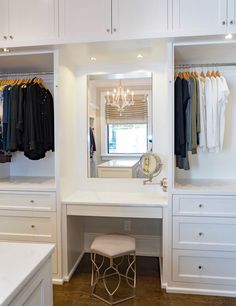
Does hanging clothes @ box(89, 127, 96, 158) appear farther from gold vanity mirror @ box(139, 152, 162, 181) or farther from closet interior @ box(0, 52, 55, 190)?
gold vanity mirror @ box(139, 152, 162, 181)

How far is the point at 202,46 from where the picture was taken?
2.29 m

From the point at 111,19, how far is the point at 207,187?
170 cm

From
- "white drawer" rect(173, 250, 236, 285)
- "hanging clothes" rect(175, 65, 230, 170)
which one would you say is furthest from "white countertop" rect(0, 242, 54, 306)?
"hanging clothes" rect(175, 65, 230, 170)

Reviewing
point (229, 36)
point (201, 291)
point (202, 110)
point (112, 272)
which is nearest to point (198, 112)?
point (202, 110)

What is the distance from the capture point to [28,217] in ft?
8.34

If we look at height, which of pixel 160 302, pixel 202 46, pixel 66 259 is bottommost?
pixel 160 302

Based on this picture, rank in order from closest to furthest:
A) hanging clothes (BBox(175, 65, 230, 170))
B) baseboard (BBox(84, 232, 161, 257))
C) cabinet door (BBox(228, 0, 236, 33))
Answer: cabinet door (BBox(228, 0, 236, 33)) < hanging clothes (BBox(175, 65, 230, 170)) < baseboard (BBox(84, 232, 161, 257))

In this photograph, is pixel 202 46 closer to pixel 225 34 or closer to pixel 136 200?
pixel 225 34

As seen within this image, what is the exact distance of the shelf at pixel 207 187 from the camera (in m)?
2.28

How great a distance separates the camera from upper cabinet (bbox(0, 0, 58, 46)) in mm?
2277

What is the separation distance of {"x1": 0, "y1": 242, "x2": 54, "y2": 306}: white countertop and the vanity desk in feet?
3.81

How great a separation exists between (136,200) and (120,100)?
1.17 m

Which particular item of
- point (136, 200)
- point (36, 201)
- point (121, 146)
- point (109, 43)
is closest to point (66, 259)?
point (36, 201)

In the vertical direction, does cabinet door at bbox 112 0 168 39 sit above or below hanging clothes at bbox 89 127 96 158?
above
